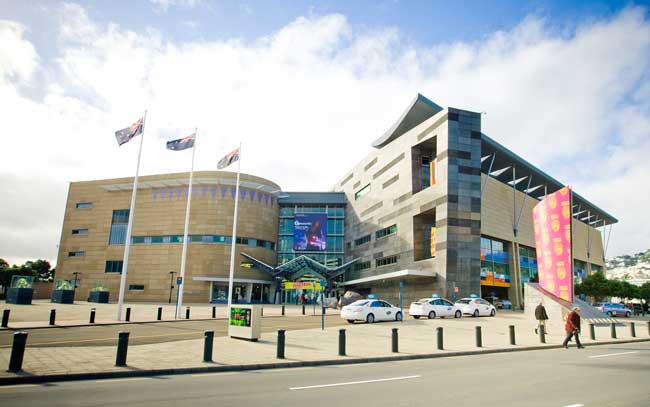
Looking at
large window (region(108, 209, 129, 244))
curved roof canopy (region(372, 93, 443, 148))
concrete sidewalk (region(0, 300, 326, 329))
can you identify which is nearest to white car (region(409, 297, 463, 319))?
concrete sidewalk (region(0, 300, 326, 329))

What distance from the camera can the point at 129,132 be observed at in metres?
27.4

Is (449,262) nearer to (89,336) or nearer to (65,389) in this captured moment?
(89,336)

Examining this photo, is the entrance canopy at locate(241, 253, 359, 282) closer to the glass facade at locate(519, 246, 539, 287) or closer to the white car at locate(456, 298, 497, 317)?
the glass facade at locate(519, 246, 539, 287)

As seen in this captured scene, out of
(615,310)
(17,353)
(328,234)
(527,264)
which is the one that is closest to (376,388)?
(17,353)

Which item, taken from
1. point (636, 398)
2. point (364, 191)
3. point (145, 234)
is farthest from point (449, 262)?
point (145, 234)

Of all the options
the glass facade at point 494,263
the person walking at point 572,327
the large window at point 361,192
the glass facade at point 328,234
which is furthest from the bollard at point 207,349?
the glass facade at point 328,234

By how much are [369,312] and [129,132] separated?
66.4 feet

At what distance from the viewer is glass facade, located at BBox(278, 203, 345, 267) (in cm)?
6800

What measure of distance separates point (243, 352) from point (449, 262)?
33.7m

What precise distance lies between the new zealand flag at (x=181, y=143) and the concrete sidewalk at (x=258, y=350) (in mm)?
17820

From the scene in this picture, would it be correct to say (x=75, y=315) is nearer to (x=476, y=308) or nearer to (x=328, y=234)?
(x=476, y=308)

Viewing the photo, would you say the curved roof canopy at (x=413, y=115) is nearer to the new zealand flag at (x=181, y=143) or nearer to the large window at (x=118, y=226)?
the new zealand flag at (x=181, y=143)

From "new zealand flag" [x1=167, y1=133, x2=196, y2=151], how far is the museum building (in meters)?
26.7

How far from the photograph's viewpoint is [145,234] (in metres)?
60.5
